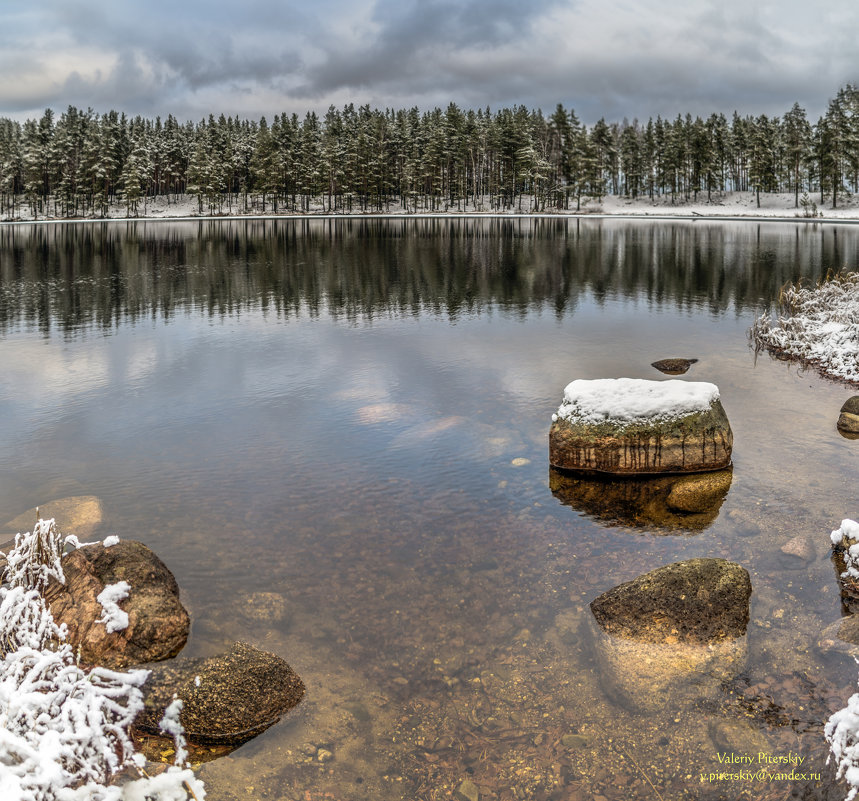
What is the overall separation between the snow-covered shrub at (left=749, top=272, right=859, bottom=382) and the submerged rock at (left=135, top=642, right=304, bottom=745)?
66.1ft

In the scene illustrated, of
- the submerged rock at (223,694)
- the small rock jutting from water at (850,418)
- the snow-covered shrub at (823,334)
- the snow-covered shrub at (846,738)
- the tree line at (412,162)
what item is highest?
the tree line at (412,162)

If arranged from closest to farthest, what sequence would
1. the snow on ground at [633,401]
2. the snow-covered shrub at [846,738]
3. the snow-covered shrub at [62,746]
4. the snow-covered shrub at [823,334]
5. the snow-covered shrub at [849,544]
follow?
the snow-covered shrub at [62,746] → the snow-covered shrub at [846,738] → the snow-covered shrub at [849,544] → the snow on ground at [633,401] → the snow-covered shrub at [823,334]

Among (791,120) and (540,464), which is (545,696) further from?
(791,120)

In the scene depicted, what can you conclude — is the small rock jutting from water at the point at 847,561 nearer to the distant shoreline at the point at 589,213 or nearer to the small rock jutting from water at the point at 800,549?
the small rock jutting from water at the point at 800,549

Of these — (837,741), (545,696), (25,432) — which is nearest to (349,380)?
(25,432)

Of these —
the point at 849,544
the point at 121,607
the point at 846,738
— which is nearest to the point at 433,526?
the point at 121,607

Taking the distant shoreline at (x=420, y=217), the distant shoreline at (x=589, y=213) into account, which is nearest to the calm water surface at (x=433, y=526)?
the distant shoreline at (x=420, y=217)

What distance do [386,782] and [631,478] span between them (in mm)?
8550

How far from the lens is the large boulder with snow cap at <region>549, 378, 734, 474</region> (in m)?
14.0

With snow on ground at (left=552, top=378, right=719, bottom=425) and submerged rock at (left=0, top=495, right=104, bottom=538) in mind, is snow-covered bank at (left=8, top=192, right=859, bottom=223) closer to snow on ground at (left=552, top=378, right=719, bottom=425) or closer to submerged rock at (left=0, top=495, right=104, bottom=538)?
snow on ground at (left=552, top=378, right=719, bottom=425)

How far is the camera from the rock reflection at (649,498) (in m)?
12.5

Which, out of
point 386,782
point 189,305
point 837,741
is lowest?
point 386,782

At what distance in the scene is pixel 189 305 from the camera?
125ft

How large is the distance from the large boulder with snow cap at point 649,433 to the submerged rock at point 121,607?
26.3ft
